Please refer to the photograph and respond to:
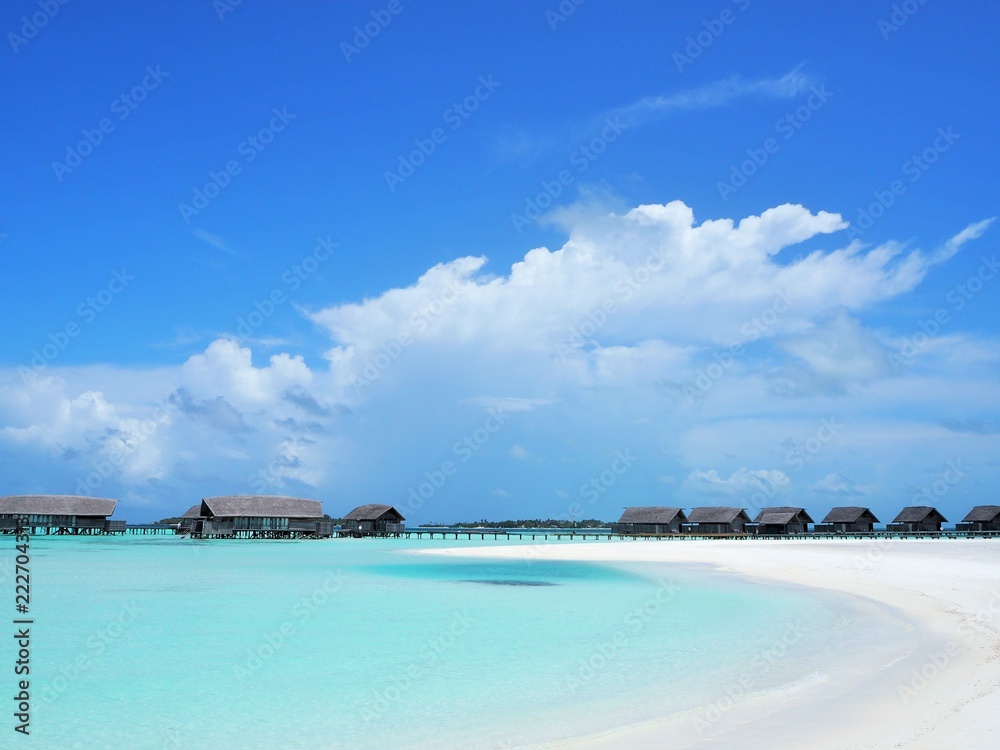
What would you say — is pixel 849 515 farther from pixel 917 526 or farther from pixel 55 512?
Answer: pixel 55 512

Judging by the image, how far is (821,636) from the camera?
48.3ft

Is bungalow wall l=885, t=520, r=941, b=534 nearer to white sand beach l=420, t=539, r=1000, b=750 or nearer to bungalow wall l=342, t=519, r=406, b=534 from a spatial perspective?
bungalow wall l=342, t=519, r=406, b=534

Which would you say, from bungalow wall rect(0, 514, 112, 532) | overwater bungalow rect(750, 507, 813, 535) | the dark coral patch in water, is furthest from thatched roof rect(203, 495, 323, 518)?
the dark coral patch in water

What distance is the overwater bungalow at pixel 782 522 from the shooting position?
70.8 meters

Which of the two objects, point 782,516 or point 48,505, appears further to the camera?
point 48,505

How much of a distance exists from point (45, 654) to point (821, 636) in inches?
598

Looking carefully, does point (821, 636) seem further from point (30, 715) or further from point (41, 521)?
point (41, 521)

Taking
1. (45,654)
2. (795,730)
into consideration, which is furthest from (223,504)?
(795,730)

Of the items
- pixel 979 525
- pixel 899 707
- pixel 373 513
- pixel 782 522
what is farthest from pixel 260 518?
pixel 979 525

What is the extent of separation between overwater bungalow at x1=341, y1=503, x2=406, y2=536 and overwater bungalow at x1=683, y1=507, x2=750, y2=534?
29.9 m

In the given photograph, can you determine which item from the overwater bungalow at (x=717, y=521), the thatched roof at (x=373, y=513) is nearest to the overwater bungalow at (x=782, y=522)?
the overwater bungalow at (x=717, y=521)

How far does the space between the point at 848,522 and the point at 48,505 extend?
79036 mm

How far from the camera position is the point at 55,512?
72.1m

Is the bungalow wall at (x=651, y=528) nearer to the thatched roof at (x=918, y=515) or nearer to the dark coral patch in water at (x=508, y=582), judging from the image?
the thatched roof at (x=918, y=515)
